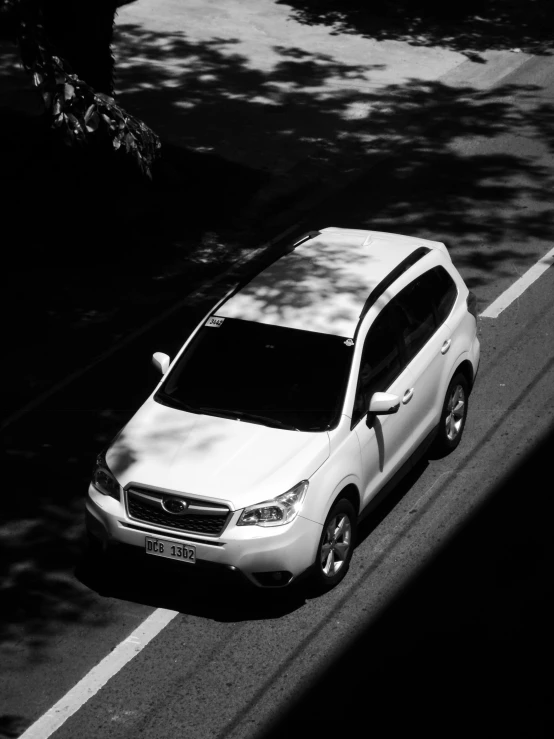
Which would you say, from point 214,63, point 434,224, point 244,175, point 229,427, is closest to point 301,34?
point 214,63

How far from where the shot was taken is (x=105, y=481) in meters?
8.11

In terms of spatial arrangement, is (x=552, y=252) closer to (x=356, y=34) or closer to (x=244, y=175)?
(x=244, y=175)

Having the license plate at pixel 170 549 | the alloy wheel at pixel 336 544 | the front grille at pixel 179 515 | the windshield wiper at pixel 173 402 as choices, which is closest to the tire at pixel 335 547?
the alloy wheel at pixel 336 544

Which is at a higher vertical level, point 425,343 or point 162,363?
point 425,343

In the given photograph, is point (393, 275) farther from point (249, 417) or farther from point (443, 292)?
point (249, 417)

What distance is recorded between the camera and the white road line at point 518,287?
12.5m

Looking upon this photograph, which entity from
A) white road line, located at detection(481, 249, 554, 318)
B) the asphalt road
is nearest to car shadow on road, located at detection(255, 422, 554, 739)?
the asphalt road

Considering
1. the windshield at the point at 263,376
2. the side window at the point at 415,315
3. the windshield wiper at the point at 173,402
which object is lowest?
the windshield wiper at the point at 173,402

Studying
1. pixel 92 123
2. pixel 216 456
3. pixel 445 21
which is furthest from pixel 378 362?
pixel 445 21

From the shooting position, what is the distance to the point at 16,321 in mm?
12547

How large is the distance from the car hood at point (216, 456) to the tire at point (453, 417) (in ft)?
6.45

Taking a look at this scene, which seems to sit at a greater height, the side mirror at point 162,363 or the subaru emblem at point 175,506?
the side mirror at point 162,363

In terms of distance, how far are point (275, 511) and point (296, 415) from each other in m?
0.86

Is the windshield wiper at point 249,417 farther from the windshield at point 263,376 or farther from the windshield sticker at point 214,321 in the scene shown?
the windshield sticker at point 214,321
